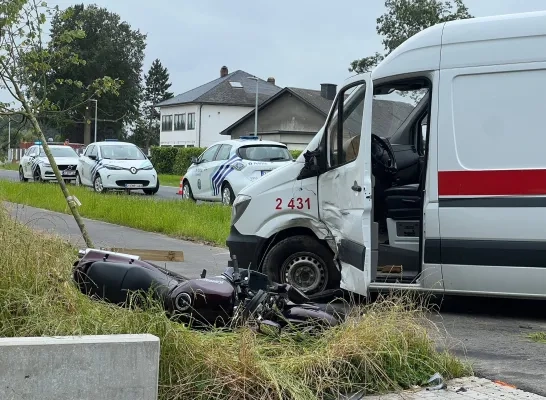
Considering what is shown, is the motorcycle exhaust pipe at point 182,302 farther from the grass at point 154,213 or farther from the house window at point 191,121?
the house window at point 191,121

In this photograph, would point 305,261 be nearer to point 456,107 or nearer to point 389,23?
point 456,107

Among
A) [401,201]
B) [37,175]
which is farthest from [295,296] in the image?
[37,175]

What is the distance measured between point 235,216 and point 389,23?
2278 inches

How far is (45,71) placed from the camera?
9.43m

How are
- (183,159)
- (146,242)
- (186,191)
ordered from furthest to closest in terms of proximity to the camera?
(183,159) < (186,191) < (146,242)

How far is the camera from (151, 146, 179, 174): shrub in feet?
170

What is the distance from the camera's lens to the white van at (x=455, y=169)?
706 cm

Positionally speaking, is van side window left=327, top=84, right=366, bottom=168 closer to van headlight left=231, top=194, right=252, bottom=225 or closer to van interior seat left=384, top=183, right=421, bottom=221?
van interior seat left=384, top=183, right=421, bottom=221

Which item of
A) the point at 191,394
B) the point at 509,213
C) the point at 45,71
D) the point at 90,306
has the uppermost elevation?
the point at 45,71

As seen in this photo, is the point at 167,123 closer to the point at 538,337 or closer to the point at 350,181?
the point at 350,181

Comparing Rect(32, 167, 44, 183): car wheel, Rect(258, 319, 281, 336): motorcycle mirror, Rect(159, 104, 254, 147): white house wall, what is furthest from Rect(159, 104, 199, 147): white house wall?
Rect(258, 319, 281, 336): motorcycle mirror

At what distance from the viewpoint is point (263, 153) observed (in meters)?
18.3

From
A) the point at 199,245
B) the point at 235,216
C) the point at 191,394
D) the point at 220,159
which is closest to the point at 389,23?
the point at 220,159

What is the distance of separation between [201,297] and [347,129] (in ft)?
9.75
